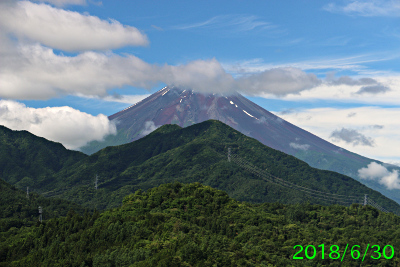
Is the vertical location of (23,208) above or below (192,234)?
above

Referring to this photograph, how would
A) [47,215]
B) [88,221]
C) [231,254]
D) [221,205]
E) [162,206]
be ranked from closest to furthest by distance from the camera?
[231,254] → [88,221] → [162,206] → [221,205] → [47,215]

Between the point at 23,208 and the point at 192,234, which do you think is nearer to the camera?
the point at 192,234

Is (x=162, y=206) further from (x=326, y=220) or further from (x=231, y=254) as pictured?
(x=326, y=220)

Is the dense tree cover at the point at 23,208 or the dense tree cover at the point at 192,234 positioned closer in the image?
the dense tree cover at the point at 192,234

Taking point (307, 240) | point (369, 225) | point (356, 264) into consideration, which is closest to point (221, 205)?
point (307, 240)
